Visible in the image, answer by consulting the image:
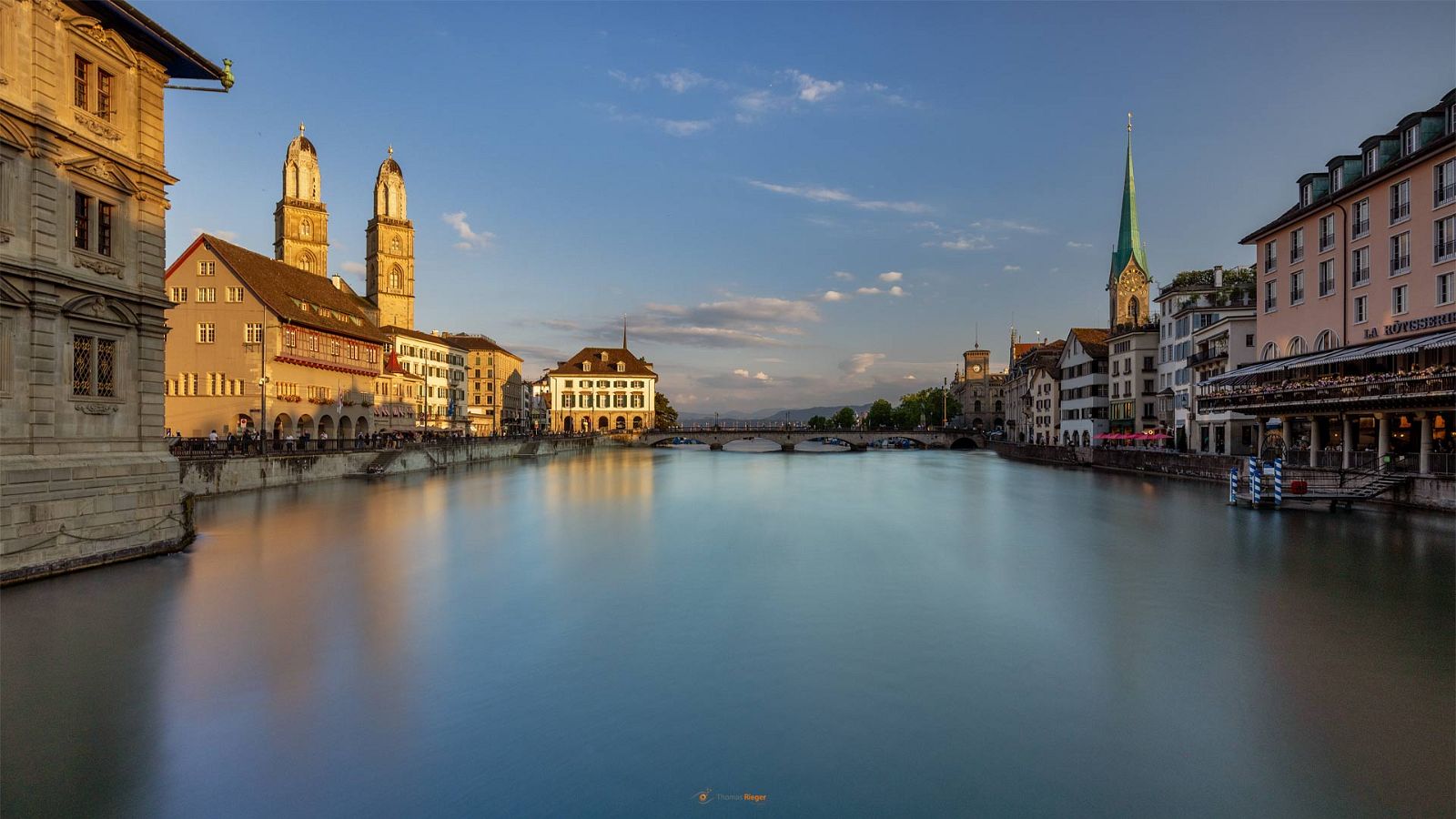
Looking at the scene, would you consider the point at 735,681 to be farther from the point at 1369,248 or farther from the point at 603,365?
the point at 603,365

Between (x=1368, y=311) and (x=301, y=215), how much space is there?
10365 cm

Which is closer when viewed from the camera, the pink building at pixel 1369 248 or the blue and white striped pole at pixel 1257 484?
the pink building at pixel 1369 248

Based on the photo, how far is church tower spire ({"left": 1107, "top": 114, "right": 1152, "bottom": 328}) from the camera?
3605 inches

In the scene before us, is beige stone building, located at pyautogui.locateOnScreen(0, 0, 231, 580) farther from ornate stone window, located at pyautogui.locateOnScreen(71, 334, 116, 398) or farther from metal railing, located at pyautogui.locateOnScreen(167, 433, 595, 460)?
metal railing, located at pyautogui.locateOnScreen(167, 433, 595, 460)

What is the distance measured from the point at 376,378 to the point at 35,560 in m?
49.5

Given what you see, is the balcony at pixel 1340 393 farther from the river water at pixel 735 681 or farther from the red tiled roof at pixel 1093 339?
the red tiled roof at pixel 1093 339

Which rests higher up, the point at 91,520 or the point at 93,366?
the point at 93,366

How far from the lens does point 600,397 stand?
406ft

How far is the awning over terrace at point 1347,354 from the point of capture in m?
26.5

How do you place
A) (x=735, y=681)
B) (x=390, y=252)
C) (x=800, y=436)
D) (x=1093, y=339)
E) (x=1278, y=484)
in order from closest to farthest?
(x=735, y=681), (x=1278, y=484), (x=1093, y=339), (x=390, y=252), (x=800, y=436)

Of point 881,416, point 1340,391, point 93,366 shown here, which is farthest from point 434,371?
point 881,416

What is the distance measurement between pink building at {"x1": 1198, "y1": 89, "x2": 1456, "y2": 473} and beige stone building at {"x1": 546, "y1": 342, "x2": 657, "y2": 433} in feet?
305

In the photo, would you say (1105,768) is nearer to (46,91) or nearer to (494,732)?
(494,732)

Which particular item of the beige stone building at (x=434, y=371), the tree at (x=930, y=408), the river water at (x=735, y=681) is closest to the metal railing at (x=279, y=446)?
the river water at (x=735, y=681)
